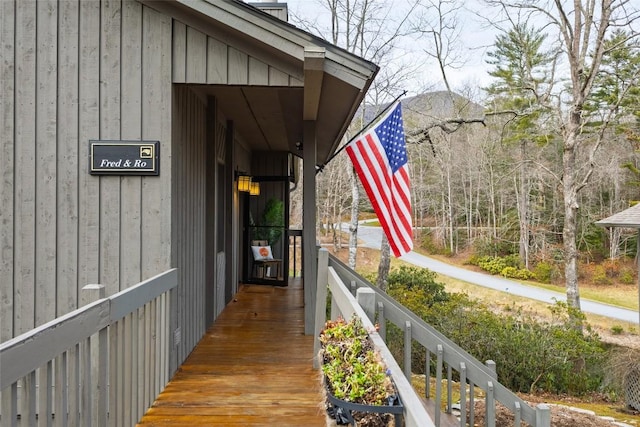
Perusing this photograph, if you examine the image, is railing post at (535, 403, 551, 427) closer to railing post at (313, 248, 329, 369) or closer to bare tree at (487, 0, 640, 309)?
railing post at (313, 248, 329, 369)

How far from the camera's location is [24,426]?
1735 mm

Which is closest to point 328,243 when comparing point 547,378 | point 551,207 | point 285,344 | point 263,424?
point 551,207

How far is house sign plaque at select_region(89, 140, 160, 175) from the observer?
Result: 13.2 feet

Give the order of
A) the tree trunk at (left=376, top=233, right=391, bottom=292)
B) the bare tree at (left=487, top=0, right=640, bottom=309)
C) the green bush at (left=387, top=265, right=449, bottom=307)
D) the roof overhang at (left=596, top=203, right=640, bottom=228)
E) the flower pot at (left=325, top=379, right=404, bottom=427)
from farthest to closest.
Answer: the tree trunk at (left=376, top=233, right=391, bottom=292), the green bush at (left=387, top=265, right=449, bottom=307), the bare tree at (left=487, top=0, right=640, bottom=309), the roof overhang at (left=596, top=203, right=640, bottom=228), the flower pot at (left=325, top=379, right=404, bottom=427)

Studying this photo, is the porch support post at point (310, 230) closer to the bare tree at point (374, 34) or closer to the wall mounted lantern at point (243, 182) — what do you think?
the wall mounted lantern at point (243, 182)

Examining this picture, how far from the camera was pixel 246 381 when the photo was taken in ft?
13.4

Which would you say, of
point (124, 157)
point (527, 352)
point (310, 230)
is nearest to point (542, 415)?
point (310, 230)

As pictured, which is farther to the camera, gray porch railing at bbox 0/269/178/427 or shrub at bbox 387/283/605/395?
shrub at bbox 387/283/605/395

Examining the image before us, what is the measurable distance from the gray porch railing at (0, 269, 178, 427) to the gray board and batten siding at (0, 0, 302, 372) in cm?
54

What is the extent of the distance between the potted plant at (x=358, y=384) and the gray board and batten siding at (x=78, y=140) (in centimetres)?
223

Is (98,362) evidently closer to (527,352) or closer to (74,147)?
(74,147)

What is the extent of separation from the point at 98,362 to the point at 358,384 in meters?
1.46

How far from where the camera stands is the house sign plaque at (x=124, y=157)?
403 centimetres

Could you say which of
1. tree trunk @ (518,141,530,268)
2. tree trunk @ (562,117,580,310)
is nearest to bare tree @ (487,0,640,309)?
tree trunk @ (562,117,580,310)
